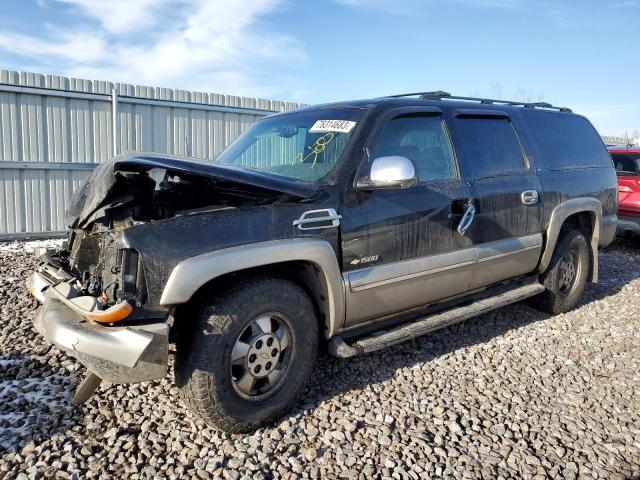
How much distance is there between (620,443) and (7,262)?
7.00m

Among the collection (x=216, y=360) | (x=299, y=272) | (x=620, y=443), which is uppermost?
(x=299, y=272)

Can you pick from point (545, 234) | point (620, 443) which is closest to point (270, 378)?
point (620, 443)

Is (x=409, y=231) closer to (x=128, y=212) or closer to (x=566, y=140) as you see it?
(x=128, y=212)

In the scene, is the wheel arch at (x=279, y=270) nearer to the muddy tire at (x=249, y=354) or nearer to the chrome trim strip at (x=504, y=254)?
the muddy tire at (x=249, y=354)

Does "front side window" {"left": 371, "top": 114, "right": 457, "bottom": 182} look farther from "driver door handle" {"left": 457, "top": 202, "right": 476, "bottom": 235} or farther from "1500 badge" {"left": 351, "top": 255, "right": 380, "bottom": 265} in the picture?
"1500 badge" {"left": 351, "top": 255, "right": 380, "bottom": 265}

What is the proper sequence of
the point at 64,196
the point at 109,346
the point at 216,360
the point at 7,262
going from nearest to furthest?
the point at 109,346
the point at 216,360
the point at 7,262
the point at 64,196

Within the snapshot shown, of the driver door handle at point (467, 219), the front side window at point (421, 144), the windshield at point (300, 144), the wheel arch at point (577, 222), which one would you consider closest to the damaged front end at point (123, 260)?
the windshield at point (300, 144)

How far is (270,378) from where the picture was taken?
9.96 feet

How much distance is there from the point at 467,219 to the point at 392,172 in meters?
1.12

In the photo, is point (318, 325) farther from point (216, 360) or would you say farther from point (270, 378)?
point (216, 360)

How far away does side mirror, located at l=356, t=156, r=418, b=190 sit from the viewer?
311 centimetres

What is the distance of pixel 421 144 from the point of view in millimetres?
3863

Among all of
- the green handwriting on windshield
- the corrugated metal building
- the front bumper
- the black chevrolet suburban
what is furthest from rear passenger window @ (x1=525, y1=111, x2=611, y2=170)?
the corrugated metal building

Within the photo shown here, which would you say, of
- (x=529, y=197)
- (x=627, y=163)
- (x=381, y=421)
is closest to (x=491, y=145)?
(x=529, y=197)
